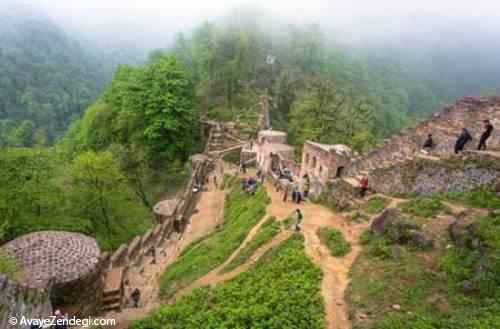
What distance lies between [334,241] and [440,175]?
5.46 meters

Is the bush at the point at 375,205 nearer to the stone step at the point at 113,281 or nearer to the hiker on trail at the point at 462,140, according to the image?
the hiker on trail at the point at 462,140

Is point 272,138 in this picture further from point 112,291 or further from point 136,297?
point 112,291

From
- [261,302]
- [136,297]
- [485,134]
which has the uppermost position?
[485,134]

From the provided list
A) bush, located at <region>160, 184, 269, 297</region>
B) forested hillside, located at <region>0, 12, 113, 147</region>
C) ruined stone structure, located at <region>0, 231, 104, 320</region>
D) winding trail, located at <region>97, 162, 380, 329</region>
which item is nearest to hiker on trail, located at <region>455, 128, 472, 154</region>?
winding trail, located at <region>97, 162, 380, 329</region>

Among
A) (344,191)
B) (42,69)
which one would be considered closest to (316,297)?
(344,191)

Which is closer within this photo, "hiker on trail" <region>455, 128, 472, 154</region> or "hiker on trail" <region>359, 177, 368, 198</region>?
"hiker on trail" <region>455, 128, 472, 154</region>

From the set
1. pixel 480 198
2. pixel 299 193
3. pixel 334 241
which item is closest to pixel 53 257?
pixel 334 241

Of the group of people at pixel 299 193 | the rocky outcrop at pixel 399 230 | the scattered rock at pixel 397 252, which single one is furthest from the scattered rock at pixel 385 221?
the group of people at pixel 299 193

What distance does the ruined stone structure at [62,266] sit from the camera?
44.8ft

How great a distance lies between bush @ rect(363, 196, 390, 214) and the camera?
55.1 ft

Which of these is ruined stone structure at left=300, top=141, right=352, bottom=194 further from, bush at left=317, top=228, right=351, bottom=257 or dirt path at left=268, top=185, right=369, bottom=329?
bush at left=317, top=228, right=351, bottom=257

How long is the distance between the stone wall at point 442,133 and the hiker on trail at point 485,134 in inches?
30.4

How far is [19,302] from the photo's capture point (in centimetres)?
1055

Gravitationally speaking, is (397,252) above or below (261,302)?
above
